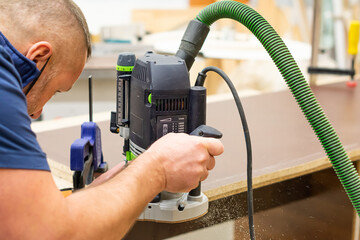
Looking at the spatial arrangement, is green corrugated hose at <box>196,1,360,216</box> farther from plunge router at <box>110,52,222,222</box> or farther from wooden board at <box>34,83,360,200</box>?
wooden board at <box>34,83,360,200</box>

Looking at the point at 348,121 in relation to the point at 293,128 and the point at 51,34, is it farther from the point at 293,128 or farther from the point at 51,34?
the point at 51,34

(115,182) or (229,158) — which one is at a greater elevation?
(115,182)

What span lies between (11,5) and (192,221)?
0.58 meters

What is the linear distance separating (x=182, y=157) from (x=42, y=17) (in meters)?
0.35

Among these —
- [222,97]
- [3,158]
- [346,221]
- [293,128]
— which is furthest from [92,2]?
[3,158]

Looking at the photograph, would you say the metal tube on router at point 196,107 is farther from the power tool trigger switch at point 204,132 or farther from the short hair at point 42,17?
the short hair at point 42,17

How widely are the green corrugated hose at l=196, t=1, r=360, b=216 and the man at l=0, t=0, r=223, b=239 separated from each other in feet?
0.69

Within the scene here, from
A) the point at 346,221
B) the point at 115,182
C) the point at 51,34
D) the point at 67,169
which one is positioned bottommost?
the point at 346,221

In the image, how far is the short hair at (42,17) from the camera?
815 mm

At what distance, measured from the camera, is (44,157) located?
2.32 feet

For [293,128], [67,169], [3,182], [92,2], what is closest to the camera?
[3,182]

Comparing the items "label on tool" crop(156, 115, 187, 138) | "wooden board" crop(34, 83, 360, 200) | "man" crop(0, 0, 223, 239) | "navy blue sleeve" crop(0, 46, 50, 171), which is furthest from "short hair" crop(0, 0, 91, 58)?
"wooden board" crop(34, 83, 360, 200)

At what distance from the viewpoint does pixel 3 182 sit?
652 millimetres

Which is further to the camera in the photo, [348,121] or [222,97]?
[222,97]
